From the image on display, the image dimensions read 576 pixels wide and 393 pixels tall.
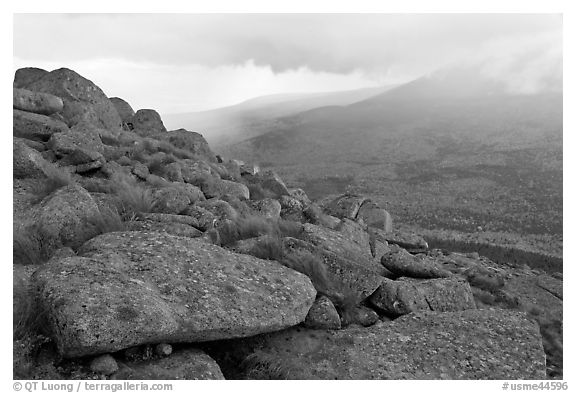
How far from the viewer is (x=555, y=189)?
60281 millimetres

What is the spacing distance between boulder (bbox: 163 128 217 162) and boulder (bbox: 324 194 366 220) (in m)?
6.01

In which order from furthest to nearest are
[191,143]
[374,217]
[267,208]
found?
[191,143] → [374,217] → [267,208]

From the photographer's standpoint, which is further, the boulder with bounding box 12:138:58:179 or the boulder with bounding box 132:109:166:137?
the boulder with bounding box 132:109:166:137

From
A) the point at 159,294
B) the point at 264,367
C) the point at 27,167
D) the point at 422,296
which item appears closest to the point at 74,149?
the point at 27,167

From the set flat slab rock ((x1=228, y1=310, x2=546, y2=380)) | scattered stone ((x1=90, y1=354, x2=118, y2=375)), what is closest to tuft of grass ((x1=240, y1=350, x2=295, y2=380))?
flat slab rock ((x1=228, y1=310, x2=546, y2=380))

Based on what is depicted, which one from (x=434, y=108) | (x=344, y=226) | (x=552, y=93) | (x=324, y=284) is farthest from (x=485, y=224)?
(x=552, y=93)

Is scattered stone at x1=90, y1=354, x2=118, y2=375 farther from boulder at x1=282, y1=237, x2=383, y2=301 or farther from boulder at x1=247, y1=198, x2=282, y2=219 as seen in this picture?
boulder at x1=247, y1=198, x2=282, y2=219

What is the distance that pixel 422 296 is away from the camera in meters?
8.26

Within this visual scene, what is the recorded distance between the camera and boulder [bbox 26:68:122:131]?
16.1m

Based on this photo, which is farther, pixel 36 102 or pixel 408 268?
pixel 36 102

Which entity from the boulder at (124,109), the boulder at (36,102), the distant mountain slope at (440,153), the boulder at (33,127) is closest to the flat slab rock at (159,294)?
the boulder at (33,127)

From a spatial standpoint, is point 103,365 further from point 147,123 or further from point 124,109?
point 124,109

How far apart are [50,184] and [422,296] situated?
27.4 ft

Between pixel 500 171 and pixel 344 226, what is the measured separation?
76311 millimetres
